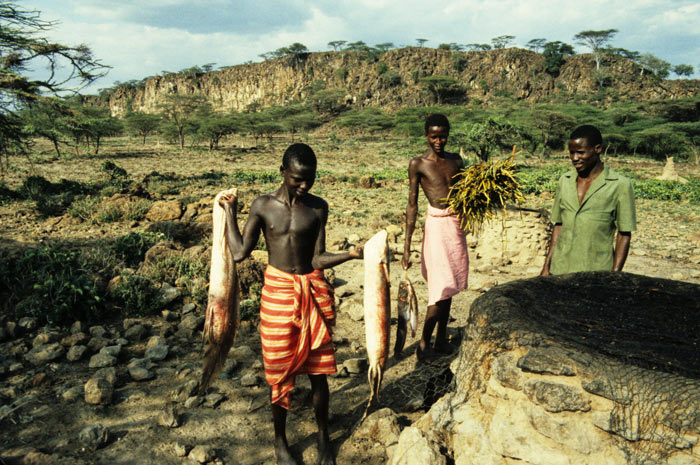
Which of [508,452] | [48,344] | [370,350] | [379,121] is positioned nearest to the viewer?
[508,452]

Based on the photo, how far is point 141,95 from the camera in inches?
2968

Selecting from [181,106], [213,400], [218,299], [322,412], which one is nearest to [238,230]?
[218,299]

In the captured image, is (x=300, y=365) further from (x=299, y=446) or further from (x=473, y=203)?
(x=473, y=203)

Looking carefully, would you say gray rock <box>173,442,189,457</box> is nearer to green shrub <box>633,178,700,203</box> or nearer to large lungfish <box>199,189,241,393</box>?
large lungfish <box>199,189,241,393</box>

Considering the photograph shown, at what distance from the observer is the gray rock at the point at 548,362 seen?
63.1 inches

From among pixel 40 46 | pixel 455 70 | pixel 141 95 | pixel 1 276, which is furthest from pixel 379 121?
pixel 141 95

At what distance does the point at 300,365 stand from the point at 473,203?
1721mm

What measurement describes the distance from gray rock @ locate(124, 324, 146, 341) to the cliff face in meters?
58.9

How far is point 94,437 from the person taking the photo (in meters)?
2.32

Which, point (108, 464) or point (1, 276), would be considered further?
point (1, 276)

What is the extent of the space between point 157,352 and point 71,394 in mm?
695

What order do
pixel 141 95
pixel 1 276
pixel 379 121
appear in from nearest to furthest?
pixel 1 276
pixel 379 121
pixel 141 95

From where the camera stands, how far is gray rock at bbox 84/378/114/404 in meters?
2.68

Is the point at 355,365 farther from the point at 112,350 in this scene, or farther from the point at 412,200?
the point at 112,350
